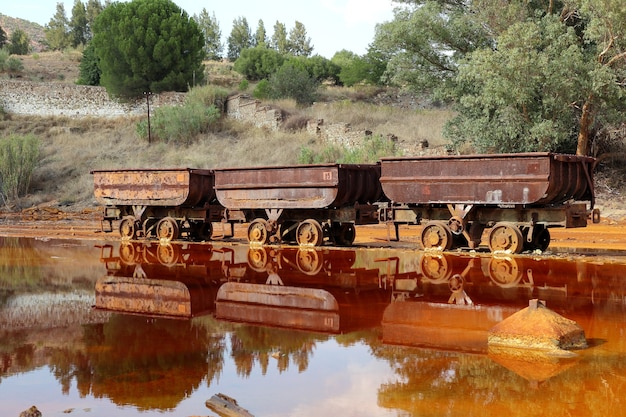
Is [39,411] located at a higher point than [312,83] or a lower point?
lower

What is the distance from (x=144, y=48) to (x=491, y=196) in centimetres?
4324

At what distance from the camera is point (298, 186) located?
20547mm

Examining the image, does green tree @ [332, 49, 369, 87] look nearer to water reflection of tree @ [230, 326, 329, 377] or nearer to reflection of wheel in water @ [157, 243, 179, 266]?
reflection of wheel in water @ [157, 243, 179, 266]

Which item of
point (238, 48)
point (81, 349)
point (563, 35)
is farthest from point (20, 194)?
point (238, 48)

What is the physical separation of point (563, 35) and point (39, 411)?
24972mm

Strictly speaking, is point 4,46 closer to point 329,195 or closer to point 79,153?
point 79,153

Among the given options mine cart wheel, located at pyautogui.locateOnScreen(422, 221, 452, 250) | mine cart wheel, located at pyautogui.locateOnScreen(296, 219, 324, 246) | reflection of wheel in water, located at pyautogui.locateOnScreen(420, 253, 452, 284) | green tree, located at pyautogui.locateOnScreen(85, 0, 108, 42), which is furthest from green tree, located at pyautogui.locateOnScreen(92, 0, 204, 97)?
green tree, located at pyautogui.locateOnScreen(85, 0, 108, 42)

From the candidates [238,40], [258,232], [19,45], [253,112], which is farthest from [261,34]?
[258,232]

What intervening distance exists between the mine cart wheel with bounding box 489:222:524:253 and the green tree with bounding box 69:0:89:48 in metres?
94.5

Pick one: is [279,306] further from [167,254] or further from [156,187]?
[156,187]

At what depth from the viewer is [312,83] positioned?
5709 cm

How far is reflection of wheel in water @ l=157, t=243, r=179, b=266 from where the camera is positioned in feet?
56.7

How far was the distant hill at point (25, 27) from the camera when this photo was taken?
405 ft

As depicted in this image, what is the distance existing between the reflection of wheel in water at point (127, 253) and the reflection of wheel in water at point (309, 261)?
3.74m
